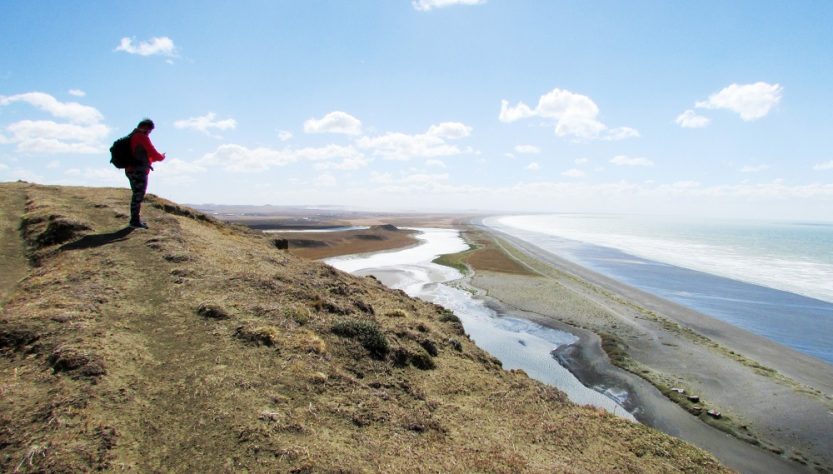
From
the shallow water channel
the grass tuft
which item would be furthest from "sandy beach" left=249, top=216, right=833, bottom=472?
the grass tuft

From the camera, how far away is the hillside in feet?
21.3

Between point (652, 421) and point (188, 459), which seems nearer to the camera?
point (188, 459)

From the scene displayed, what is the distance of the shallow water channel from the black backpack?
55.2 ft

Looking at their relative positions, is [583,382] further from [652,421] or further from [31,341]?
[31,341]

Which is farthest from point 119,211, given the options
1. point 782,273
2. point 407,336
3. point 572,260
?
point 782,273

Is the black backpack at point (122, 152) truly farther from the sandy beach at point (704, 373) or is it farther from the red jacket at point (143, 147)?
the sandy beach at point (704, 373)

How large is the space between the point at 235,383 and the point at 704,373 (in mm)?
21051

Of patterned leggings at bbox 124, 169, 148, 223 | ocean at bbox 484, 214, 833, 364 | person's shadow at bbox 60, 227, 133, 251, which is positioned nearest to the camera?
person's shadow at bbox 60, 227, 133, 251

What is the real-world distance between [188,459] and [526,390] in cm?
892

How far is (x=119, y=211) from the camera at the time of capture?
19219 millimetres

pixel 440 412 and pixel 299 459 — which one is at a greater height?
pixel 299 459

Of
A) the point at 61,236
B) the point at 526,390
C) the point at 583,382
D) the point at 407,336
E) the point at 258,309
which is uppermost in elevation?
the point at 61,236

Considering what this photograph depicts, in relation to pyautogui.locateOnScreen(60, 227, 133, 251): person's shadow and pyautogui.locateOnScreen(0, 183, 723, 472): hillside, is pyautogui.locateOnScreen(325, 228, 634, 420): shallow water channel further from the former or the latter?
pyautogui.locateOnScreen(60, 227, 133, 251): person's shadow

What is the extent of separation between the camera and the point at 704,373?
2027 cm
